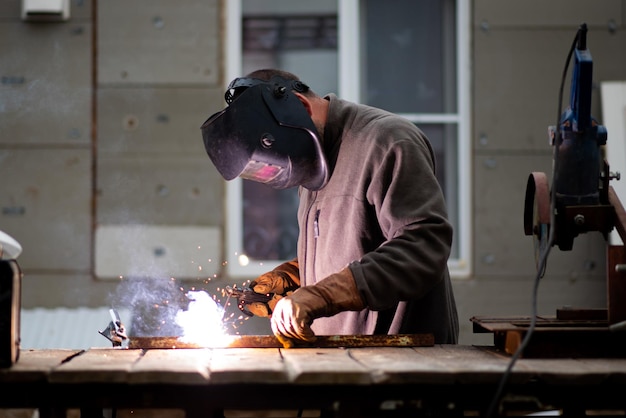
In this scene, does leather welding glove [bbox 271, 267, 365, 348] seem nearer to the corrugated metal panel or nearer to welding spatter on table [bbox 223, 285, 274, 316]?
welding spatter on table [bbox 223, 285, 274, 316]

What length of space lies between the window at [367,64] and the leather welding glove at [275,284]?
2474mm

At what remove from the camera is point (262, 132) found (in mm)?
3113

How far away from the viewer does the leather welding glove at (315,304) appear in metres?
2.81

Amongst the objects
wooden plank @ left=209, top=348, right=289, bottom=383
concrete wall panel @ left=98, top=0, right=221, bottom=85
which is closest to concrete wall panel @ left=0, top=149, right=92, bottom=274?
concrete wall panel @ left=98, top=0, right=221, bottom=85

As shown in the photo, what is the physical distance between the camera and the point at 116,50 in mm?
6207

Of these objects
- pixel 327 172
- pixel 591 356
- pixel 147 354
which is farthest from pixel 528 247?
pixel 147 354

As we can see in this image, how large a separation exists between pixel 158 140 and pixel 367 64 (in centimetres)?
176

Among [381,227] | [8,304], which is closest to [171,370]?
[8,304]

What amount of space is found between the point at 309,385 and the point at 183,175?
13.6ft

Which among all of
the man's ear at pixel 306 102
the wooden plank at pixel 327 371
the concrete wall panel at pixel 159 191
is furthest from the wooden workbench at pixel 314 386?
the concrete wall panel at pixel 159 191

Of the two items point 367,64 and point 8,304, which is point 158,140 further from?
point 8,304

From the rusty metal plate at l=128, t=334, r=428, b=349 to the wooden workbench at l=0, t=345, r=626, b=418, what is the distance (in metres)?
0.49

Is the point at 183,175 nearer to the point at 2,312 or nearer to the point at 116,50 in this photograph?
the point at 116,50

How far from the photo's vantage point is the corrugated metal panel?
5895 mm
